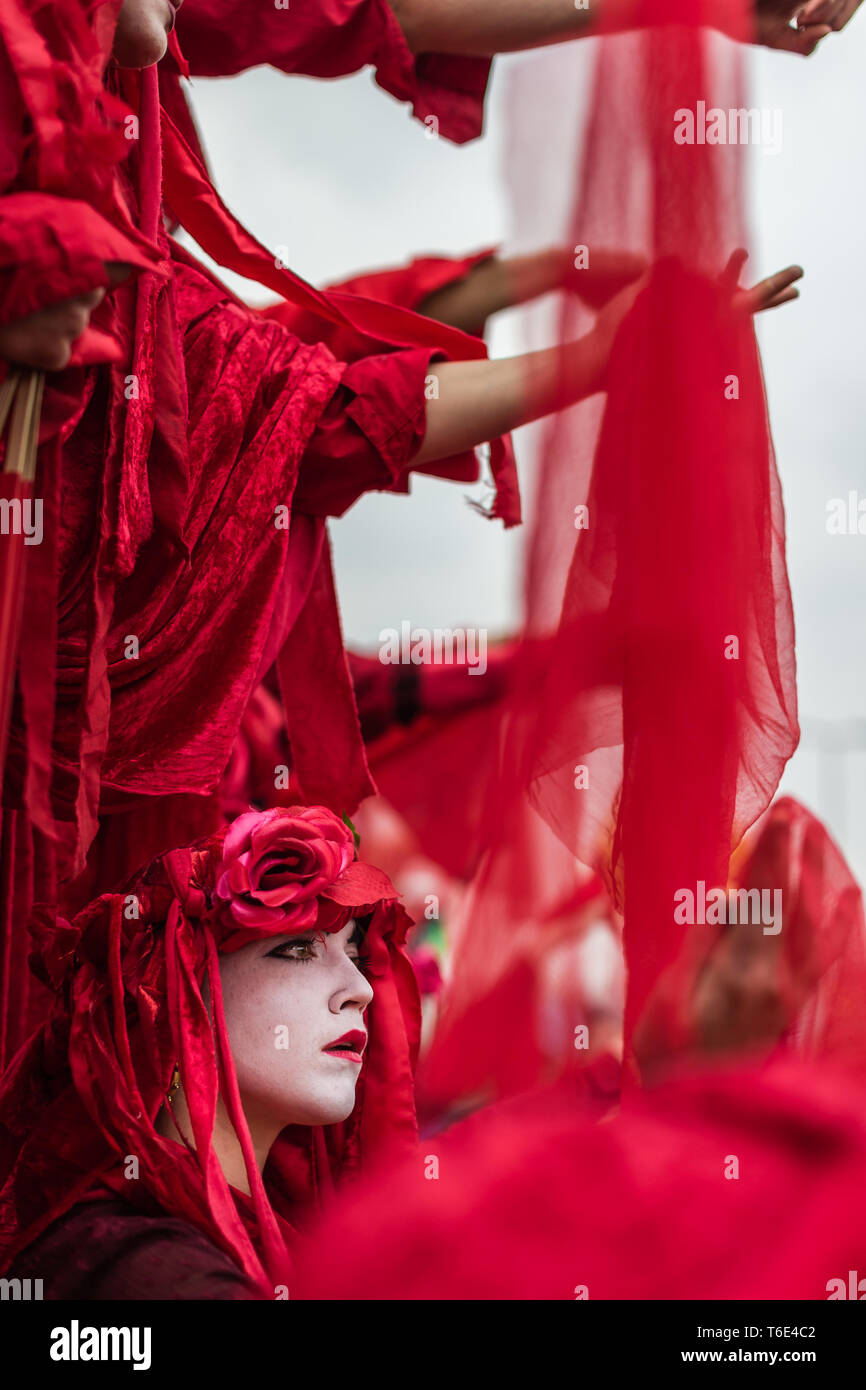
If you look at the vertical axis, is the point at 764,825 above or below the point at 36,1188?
above

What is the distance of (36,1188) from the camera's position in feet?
5.04

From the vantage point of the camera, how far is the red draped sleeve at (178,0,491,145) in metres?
1.87

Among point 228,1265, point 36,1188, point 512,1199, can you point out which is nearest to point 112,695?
point 36,1188

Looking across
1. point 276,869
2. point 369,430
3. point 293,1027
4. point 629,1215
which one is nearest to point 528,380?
point 369,430

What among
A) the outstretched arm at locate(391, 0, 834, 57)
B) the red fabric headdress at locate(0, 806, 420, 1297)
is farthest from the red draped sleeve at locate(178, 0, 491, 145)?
the red fabric headdress at locate(0, 806, 420, 1297)

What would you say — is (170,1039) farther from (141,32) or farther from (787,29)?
(787,29)

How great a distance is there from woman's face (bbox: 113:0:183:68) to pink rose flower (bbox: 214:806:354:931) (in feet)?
2.40

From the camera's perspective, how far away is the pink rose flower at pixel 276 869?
161 centimetres

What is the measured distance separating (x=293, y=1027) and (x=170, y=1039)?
Result: 0.39ft

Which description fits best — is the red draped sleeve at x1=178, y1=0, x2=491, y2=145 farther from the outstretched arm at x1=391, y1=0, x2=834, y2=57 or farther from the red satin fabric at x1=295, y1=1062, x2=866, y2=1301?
the red satin fabric at x1=295, y1=1062, x2=866, y2=1301

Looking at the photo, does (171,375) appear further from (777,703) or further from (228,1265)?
(228,1265)

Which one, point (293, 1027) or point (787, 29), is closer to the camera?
point (293, 1027)

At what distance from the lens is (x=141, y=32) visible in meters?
1.54
